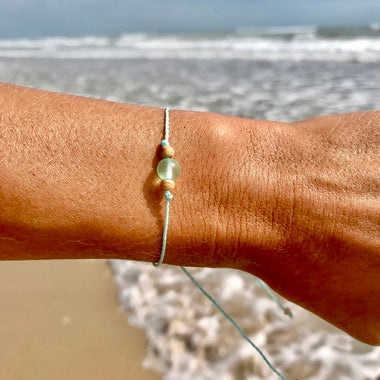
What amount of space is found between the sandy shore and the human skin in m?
0.58

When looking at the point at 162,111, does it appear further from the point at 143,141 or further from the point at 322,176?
the point at 322,176

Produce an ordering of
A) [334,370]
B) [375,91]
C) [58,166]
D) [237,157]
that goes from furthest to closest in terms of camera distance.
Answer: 1. [375,91]
2. [334,370]
3. [237,157]
4. [58,166]

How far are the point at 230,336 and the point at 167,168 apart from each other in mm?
854

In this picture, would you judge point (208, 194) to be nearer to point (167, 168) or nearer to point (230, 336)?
point (167, 168)

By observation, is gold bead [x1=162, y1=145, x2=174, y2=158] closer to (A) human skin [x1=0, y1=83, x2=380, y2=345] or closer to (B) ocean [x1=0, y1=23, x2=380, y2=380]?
(A) human skin [x1=0, y1=83, x2=380, y2=345]

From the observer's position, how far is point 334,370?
1463 millimetres

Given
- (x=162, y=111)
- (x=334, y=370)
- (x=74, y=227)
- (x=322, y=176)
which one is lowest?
(x=334, y=370)

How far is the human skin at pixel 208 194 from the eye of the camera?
98 cm

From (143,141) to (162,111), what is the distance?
120 millimetres

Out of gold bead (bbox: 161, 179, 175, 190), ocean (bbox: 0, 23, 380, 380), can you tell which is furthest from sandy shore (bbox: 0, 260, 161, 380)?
gold bead (bbox: 161, 179, 175, 190)

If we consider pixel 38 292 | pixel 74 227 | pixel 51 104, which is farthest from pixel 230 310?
pixel 51 104

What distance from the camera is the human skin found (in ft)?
3.20

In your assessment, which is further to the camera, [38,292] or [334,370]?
[38,292]

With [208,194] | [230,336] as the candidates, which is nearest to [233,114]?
[230,336]
